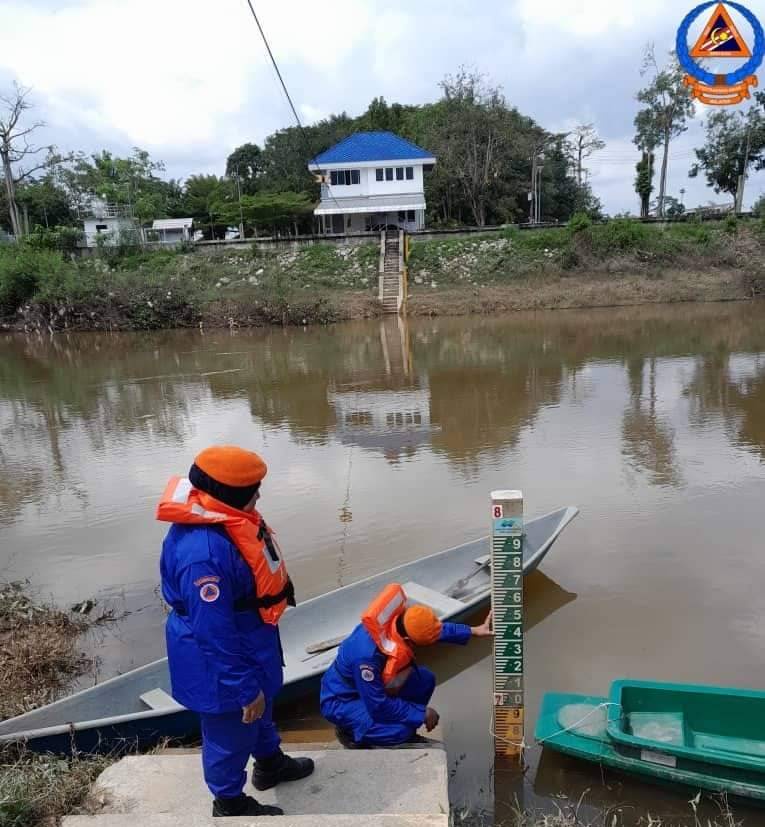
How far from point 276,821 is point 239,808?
214 mm

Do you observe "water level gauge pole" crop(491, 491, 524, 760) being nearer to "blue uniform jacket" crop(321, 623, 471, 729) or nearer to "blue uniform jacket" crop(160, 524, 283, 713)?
"blue uniform jacket" crop(321, 623, 471, 729)

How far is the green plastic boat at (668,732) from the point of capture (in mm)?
3473

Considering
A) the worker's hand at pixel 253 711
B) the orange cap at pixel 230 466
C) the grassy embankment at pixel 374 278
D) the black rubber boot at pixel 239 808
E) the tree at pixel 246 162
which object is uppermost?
the tree at pixel 246 162

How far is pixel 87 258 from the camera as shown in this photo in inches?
1361

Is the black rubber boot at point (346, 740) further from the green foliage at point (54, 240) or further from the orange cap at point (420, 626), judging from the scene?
the green foliage at point (54, 240)

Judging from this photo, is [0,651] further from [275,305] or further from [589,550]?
[275,305]

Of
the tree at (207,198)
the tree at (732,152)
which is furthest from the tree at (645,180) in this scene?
the tree at (207,198)

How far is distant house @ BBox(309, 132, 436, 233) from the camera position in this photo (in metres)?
38.5

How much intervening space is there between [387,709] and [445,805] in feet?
2.23

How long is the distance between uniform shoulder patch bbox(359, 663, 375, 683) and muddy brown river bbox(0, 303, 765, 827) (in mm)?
1031

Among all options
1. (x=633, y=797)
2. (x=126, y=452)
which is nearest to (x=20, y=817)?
(x=633, y=797)

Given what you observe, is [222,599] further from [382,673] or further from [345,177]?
[345,177]

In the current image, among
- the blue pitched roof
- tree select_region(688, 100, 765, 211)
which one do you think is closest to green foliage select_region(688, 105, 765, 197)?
tree select_region(688, 100, 765, 211)

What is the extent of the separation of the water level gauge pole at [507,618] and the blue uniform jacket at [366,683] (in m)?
0.25
